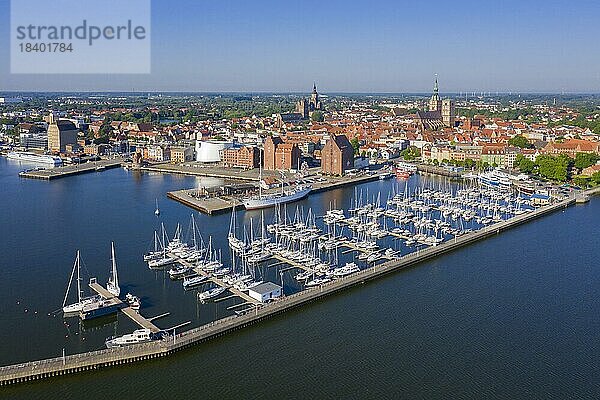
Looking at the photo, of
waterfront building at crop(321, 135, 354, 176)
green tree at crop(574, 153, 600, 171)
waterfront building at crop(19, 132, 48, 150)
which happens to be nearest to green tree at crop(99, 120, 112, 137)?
waterfront building at crop(19, 132, 48, 150)

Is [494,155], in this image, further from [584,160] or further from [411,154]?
[411,154]

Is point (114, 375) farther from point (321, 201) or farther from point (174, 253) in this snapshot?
point (321, 201)

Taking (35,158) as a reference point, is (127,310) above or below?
below

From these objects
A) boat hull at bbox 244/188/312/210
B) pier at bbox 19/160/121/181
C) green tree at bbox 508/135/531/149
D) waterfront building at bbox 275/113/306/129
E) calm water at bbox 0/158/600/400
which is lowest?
calm water at bbox 0/158/600/400

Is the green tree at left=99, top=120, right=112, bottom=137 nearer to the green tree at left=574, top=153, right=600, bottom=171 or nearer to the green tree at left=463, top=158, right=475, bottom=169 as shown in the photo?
the green tree at left=463, top=158, right=475, bottom=169

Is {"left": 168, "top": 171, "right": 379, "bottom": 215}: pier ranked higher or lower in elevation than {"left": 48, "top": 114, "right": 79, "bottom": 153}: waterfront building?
lower

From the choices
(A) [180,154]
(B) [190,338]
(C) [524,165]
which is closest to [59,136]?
(A) [180,154]

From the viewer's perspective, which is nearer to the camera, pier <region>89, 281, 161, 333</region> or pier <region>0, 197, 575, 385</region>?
pier <region>0, 197, 575, 385</region>
